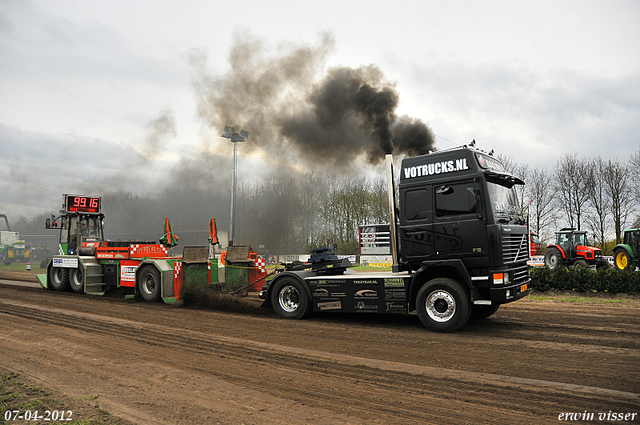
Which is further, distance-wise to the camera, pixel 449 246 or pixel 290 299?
pixel 290 299

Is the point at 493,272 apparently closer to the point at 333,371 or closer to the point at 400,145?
the point at 333,371

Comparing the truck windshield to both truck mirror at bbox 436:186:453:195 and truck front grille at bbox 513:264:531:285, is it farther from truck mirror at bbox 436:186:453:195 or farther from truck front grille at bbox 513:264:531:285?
truck front grille at bbox 513:264:531:285

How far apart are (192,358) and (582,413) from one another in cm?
494

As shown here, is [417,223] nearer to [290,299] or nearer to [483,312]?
[483,312]

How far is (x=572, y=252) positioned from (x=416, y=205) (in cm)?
2011

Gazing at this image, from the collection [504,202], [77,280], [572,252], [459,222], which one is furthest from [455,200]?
[572,252]

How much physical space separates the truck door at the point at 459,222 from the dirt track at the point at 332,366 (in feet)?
4.98

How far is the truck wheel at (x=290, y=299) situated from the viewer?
9.46 m

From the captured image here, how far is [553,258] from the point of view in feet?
78.5

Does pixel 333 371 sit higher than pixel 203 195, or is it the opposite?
pixel 203 195

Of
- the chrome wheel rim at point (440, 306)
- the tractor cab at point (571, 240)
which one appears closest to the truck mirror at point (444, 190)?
the chrome wheel rim at point (440, 306)

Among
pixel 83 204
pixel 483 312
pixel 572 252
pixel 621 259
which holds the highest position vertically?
pixel 83 204

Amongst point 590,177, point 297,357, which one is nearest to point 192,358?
point 297,357

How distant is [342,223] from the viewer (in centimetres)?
4225
